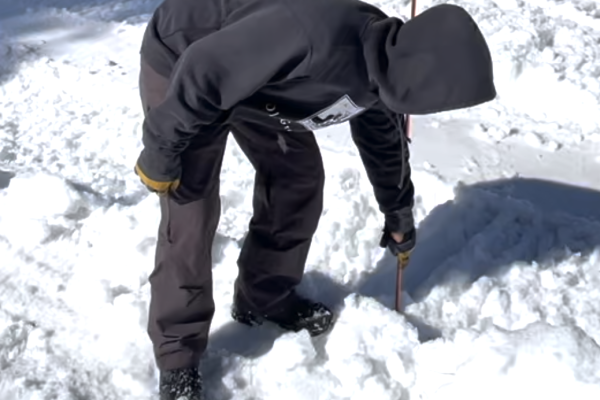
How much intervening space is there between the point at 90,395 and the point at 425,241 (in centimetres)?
158

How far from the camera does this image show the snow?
289 centimetres

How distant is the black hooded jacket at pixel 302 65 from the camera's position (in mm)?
2156

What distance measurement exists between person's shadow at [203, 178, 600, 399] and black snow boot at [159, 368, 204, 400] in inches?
7.7

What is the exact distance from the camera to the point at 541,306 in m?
3.29

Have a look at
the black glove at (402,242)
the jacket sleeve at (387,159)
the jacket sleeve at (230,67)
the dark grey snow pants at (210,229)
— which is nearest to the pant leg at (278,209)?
the dark grey snow pants at (210,229)

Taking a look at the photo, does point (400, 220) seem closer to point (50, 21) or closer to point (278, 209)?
point (278, 209)

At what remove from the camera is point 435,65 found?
2133 millimetres

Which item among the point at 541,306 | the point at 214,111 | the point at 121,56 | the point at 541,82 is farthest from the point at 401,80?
the point at 121,56

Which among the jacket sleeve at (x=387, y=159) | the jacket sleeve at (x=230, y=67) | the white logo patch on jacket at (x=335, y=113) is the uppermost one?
the jacket sleeve at (x=230, y=67)

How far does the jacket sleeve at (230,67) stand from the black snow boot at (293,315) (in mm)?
1006

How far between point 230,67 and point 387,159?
0.81 metres

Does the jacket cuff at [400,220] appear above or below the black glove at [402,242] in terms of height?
above

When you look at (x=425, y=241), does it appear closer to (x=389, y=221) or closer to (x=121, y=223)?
(x=389, y=221)

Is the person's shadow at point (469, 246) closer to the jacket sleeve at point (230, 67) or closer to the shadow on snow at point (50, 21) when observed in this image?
the jacket sleeve at point (230, 67)
